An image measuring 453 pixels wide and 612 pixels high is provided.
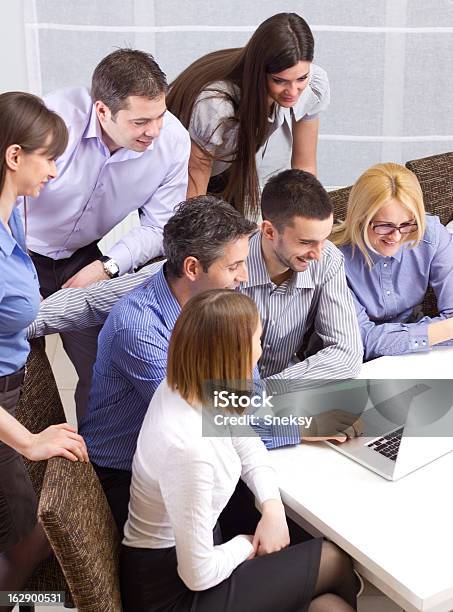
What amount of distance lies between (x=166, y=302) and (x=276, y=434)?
14.3 inches

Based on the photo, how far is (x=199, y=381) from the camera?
5.89 ft

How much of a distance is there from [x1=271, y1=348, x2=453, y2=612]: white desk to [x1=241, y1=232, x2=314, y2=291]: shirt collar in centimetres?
46

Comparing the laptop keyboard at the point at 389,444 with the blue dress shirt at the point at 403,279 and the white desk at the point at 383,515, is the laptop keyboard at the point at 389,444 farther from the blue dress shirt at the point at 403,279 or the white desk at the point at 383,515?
the blue dress shirt at the point at 403,279

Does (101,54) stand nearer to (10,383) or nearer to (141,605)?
(10,383)

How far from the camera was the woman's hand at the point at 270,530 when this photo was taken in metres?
1.92

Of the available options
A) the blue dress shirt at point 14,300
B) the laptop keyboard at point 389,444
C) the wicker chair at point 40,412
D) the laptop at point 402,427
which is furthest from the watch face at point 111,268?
the laptop keyboard at point 389,444

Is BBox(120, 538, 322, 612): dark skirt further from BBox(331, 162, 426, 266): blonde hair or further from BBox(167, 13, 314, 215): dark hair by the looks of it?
BBox(167, 13, 314, 215): dark hair

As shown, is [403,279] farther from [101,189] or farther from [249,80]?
[101,189]

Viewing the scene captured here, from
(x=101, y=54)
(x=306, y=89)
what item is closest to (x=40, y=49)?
(x=101, y=54)

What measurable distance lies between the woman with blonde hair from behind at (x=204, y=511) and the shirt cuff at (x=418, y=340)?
26.9 inches

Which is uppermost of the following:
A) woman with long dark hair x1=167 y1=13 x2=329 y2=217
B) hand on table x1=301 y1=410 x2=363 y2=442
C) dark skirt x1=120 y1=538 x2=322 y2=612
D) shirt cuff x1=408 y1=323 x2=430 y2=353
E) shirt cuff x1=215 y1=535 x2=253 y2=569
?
woman with long dark hair x1=167 y1=13 x2=329 y2=217

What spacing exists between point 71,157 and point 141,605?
1.23 meters

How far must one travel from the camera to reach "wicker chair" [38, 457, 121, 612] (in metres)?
1.66

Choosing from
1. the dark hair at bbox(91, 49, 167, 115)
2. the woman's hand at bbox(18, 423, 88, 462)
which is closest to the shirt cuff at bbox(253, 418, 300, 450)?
the woman's hand at bbox(18, 423, 88, 462)
